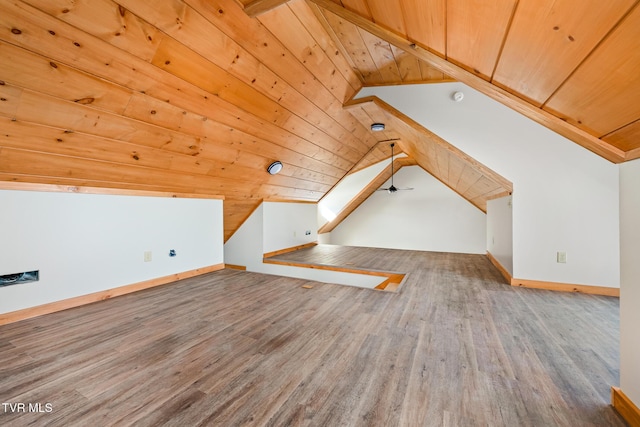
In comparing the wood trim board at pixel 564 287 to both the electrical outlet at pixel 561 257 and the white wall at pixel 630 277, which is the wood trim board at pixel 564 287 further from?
the white wall at pixel 630 277

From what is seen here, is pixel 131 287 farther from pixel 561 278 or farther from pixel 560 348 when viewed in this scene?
pixel 561 278

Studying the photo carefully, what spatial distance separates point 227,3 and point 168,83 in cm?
64

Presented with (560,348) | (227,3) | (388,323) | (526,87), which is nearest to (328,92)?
(227,3)

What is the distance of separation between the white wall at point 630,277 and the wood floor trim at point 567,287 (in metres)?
1.95

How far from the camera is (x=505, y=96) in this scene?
51.4 inches

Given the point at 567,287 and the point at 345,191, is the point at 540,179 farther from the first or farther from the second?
the point at 345,191

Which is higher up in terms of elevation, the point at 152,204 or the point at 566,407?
the point at 152,204

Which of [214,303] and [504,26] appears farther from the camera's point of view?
[214,303]

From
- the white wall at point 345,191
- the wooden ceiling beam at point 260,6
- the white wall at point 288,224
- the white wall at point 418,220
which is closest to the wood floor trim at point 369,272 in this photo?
the white wall at point 288,224

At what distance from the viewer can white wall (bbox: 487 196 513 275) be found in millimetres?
3195

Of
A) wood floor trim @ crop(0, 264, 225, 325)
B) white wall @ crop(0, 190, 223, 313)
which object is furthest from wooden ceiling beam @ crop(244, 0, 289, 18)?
wood floor trim @ crop(0, 264, 225, 325)

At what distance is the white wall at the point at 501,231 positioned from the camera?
3195 millimetres

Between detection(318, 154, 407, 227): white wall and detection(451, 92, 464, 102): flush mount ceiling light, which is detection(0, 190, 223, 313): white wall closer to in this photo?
detection(451, 92, 464, 102): flush mount ceiling light

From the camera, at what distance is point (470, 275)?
356 centimetres
